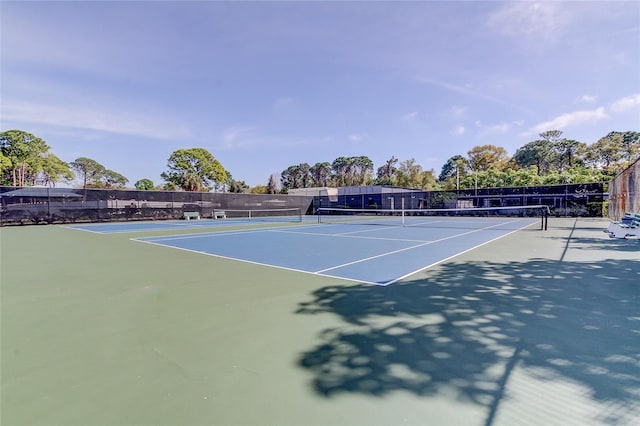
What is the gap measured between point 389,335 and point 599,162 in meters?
57.5

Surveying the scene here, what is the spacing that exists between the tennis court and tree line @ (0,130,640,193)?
128 feet

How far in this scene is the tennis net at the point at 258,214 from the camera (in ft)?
73.5

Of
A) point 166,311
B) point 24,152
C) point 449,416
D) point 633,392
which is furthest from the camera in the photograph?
point 24,152

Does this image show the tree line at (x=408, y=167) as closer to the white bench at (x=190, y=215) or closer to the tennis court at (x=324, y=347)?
the white bench at (x=190, y=215)

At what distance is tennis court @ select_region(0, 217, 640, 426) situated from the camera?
→ 180 centimetres

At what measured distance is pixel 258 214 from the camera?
2605 cm

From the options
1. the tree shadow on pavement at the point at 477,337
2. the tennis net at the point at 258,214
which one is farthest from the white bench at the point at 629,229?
the tennis net at the point at 258,214

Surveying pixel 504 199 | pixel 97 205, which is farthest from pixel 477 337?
pixel 504 199

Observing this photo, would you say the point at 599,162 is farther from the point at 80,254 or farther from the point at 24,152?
the point at 24,152

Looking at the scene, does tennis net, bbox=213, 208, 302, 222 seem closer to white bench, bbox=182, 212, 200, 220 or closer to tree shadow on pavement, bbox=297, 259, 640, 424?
white bench, bbox=182, 212, 200, 220

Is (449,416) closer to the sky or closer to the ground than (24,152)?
closer to the ground

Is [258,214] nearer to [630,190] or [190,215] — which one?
[190,215]

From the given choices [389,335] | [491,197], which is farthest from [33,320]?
[491,197]

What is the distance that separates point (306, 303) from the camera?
3.63 meters
